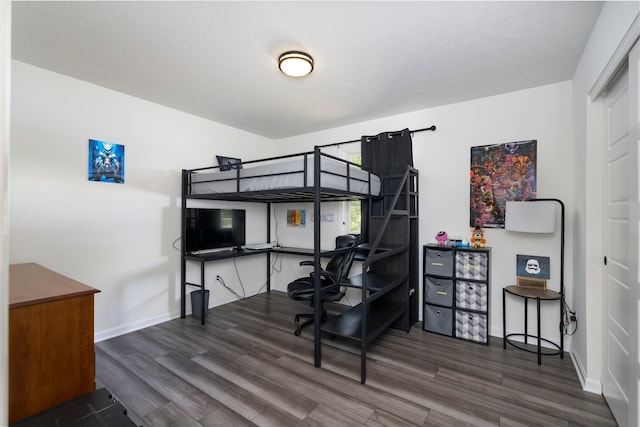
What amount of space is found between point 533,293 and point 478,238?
695 millimetres

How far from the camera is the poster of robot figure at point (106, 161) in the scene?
2.80 m

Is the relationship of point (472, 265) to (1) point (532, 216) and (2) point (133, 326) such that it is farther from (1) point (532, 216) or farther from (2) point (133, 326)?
(2) point (133, 326)

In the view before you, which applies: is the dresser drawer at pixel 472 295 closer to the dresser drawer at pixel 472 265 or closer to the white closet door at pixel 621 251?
the dresser drawer at pixel 472 265

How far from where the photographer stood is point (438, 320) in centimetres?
303

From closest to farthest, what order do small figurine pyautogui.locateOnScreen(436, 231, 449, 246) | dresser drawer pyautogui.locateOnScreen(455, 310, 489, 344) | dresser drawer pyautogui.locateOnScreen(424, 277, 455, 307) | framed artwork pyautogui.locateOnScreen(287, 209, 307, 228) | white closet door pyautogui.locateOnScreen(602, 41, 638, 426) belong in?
white closet door pyautogui.locateOnScreen(602, 41, 638, 426) → dresser drawer pyautogui.locateOnScreen(455, 310, 489, 344) → dresser drawer pyautogui.locateOnScreen(424, 277, 455, 307) → small figurine pyautogui.locateOnScreen(436, 231, 449, 246) → framed artwork pyautogui.locateOnScreen(287, 209, 307, 228)

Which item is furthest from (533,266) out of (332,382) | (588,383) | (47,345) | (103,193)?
(103,193)

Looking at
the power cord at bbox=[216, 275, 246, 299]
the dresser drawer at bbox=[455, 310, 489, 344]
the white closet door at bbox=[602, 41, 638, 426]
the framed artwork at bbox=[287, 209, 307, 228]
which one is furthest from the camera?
the framed artwork at bbox=[287, 209, 307, 228]

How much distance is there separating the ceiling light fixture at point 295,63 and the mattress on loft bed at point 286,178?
69 centimetres

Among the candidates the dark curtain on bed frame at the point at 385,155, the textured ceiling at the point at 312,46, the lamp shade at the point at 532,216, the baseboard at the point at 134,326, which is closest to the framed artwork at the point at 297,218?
the dark curtain on bed frame at the point at 385,155

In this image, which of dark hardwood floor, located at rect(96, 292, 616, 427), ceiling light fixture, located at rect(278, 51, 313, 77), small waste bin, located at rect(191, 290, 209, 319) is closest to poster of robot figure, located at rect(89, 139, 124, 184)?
small waste bin, located at rect(191, 290, 209, 319)

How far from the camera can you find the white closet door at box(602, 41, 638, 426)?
1406 millimetres

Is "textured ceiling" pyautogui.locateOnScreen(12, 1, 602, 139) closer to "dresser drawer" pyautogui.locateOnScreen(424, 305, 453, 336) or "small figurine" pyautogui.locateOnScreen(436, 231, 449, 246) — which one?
"small figurine" pyautogui.locateOnScreen(436, 231, 449, 246)

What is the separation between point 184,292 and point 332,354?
2011mm

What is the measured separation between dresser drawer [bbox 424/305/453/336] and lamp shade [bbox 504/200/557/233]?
107cm
